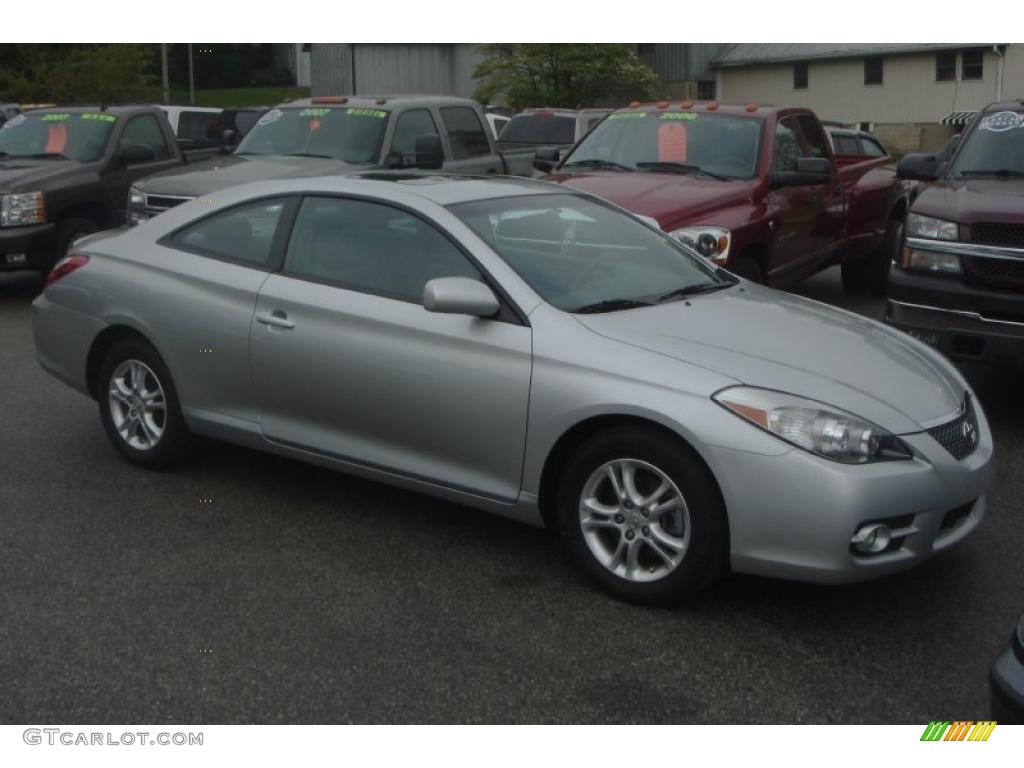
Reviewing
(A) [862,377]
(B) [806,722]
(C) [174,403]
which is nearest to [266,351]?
(C) [174,403]

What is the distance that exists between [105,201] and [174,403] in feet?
22.9

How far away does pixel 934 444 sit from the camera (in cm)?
446

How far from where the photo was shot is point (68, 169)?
12125 millimetres

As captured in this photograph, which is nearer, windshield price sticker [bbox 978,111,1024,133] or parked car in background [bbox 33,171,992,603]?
parked car in background [bbox 33,171,992,603]

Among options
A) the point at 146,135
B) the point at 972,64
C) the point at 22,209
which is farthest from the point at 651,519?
the point at 972,64

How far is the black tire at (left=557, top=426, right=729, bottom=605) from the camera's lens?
4.38 metres

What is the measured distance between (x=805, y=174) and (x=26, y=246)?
22.7 feet

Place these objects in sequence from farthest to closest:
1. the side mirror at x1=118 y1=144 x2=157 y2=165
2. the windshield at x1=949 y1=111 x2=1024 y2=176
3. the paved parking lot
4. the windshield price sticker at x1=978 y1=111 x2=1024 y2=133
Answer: the side mirror at x1=118 y1=144 x2=157 y2=165, the windshield price sticker at x1=978 y1=111 x2=1024 y2=133, the windshield at x1=949 y1=111 x2=1024 y2=176, the paved parking lot

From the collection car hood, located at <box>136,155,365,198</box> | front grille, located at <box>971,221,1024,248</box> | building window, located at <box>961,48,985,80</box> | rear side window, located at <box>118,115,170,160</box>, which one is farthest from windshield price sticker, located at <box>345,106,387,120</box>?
building window, located at <box>961,48,985,80</box>

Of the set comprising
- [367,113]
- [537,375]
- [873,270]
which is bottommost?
[873,270]

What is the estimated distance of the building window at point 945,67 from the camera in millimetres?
46375

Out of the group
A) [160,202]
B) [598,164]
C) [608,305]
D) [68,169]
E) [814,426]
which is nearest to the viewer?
[814,426]

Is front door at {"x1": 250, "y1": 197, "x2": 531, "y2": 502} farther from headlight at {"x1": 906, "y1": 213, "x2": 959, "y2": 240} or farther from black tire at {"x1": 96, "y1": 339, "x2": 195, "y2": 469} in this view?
headlight at {"x1": 906, "y1": 213, "x2": 959, "y2": 240}

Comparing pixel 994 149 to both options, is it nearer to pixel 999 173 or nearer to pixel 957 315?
pixel 999 173
